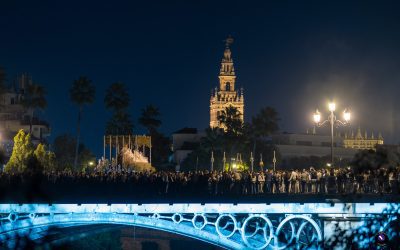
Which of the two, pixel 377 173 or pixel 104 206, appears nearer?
pixel 377 173

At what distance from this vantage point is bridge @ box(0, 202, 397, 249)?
33.8m

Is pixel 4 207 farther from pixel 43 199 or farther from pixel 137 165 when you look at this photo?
pixel 137 165

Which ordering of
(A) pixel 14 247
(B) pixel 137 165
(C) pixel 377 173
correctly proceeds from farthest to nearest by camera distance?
(B) pixel 137 165, (A) pixel 14 247, (C) pixel 377 173

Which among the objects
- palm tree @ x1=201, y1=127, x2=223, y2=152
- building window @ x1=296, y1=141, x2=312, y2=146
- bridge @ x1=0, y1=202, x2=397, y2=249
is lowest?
bridge @ x1=0, y1=202, x2=397, y2=249

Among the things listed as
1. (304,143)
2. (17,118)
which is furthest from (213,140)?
(304,143)

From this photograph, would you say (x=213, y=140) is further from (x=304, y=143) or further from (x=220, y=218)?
(x=220, y=218)

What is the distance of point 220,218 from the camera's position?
35344mm

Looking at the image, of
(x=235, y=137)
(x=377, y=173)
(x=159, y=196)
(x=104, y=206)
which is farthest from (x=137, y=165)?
(x=377, y=173)

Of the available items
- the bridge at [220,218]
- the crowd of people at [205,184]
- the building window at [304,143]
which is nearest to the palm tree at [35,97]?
the crowd of people at [205,184]

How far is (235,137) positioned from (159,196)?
79497 millimetres

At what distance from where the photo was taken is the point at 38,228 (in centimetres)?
4038

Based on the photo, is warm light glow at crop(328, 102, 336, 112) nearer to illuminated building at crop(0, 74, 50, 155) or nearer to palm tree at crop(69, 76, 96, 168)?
palm tree at crop(69, 76, 96, 168)

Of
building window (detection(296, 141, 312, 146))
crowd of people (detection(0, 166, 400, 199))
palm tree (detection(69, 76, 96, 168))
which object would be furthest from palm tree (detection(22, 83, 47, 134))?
building window (detection(296, 141, 312, 146))

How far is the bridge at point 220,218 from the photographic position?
33.8m
